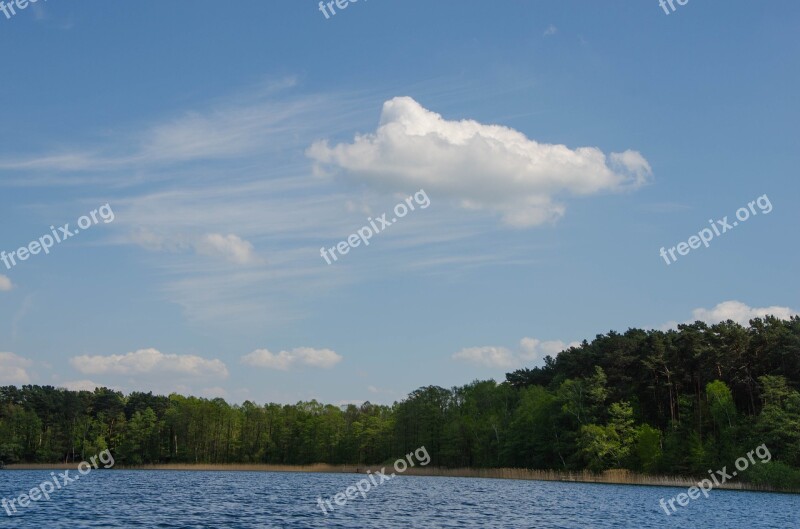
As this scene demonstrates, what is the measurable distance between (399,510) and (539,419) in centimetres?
6650

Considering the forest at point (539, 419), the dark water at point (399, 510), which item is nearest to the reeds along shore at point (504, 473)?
the forest at point (539, 419)

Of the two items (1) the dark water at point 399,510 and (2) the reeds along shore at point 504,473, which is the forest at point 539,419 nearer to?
(2) the reeds along shore at point 504,473

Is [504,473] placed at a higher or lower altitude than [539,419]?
lower

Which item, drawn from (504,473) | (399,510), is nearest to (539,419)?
(504,473)

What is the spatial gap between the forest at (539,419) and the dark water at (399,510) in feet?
65.8

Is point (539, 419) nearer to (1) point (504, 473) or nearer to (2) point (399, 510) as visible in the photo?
(1) point (504, 473)

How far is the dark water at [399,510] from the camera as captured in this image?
40531mm

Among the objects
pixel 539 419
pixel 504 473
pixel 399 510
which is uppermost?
pixel 539 419

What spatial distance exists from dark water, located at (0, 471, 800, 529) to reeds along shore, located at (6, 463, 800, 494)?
12.9m

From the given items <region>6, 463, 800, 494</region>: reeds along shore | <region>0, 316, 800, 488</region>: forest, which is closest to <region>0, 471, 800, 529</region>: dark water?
<region>6, 463, 800, 494</region>: reeds along shore

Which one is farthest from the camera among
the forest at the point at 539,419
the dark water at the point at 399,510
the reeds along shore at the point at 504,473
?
the forest at the point at 539,419

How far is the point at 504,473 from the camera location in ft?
357

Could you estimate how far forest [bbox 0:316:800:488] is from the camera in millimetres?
86875

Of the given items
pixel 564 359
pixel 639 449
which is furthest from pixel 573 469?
pixel 564 359
